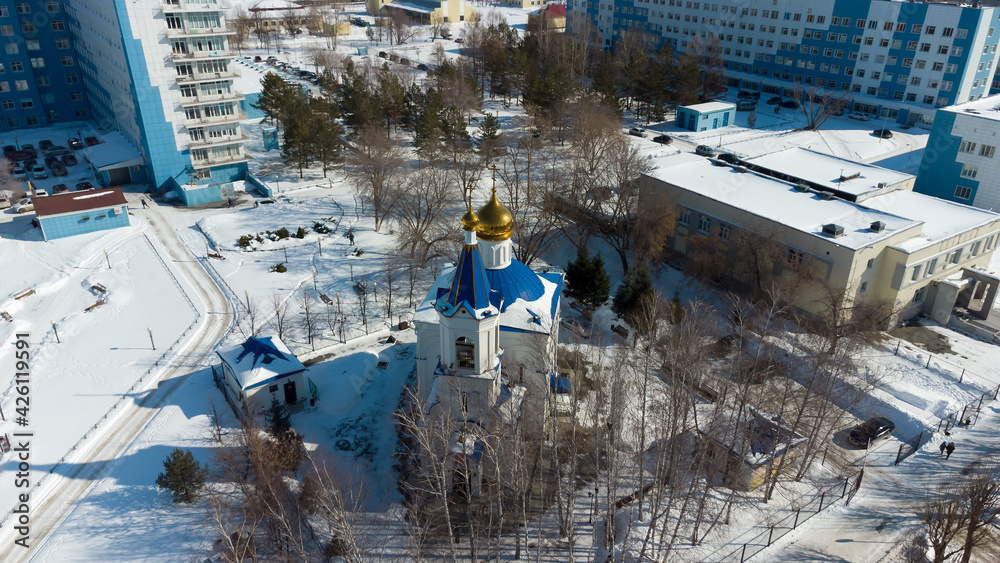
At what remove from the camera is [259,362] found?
3169cm

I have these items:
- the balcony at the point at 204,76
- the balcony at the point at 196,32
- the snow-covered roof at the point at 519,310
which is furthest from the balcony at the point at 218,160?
the snow-covered roof at the point at 519,310

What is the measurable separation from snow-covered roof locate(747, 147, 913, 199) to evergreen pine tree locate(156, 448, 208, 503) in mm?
44344

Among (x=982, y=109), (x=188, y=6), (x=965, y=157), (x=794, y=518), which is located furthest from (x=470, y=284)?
(x=982, y=109)

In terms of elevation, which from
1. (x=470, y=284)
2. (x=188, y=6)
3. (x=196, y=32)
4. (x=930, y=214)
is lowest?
(x=930, y=214)

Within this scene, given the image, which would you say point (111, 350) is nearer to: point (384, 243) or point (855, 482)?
point (384, 243)

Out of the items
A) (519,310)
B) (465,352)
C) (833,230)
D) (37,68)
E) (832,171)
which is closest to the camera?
(465,352)

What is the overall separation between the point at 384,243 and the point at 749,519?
31406mm

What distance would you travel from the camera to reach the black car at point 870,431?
31.1 m

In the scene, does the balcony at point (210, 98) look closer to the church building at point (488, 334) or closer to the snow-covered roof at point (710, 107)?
the church building at point (488, 334)

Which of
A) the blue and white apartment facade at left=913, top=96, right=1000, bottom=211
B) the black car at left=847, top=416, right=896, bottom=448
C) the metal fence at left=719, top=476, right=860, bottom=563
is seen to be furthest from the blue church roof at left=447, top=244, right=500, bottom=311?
the blue and white apartment facade at left=913, top=96, right=1000, bottom=211

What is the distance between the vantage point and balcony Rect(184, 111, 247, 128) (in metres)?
57.0

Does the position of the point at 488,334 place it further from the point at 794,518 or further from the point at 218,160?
the point at 218,160

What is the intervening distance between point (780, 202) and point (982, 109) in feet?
88.9

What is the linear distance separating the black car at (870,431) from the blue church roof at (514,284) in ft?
52.8
